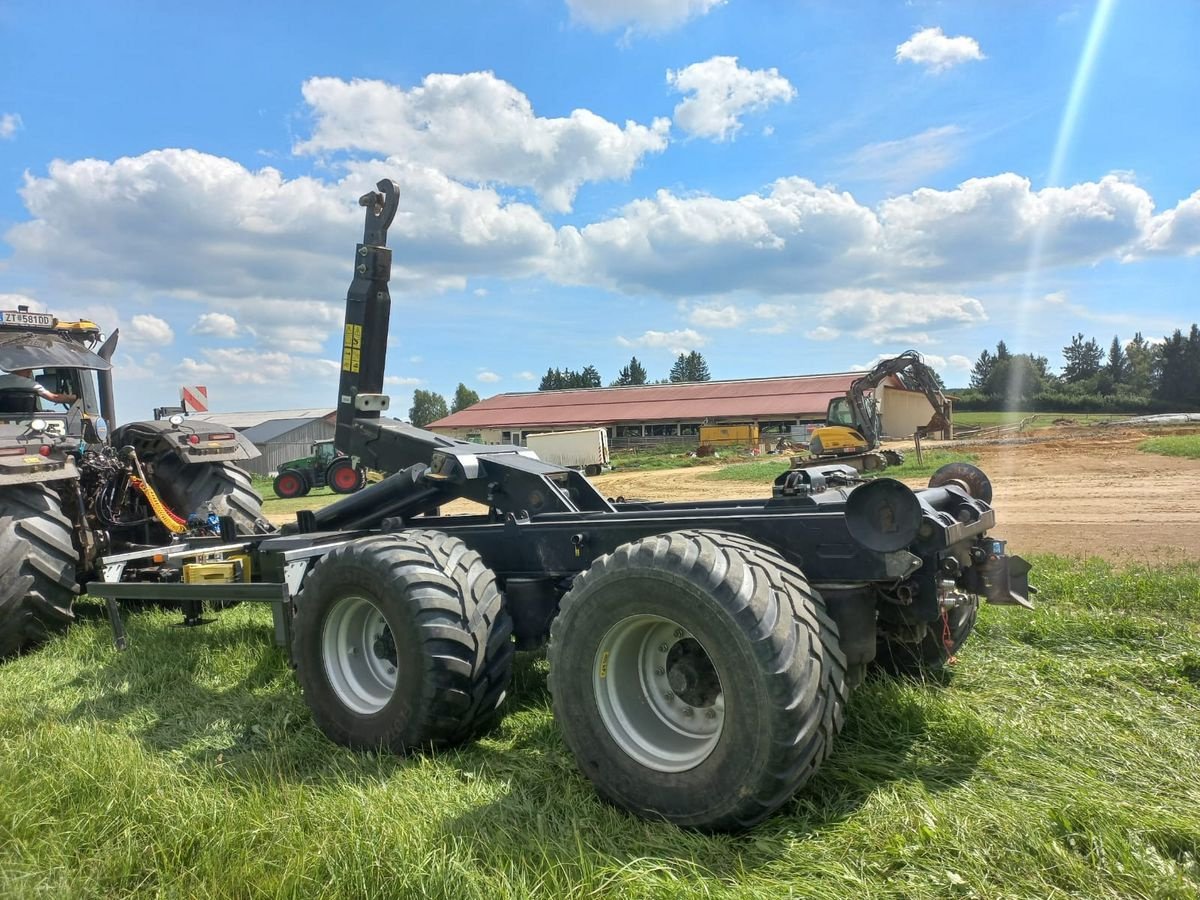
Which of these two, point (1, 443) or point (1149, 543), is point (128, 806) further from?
point (1149, 543)

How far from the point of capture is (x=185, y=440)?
309 inches

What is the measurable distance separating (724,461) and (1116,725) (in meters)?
32.4

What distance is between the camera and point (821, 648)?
3131 millimetres

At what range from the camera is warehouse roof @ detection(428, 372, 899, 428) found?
46.6 meters

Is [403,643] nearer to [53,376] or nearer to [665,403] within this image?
[53,376]

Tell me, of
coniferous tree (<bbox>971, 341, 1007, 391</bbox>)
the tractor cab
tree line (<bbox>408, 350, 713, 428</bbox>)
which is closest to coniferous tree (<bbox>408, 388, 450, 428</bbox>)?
tree line (<bbox>408, 350, 713, 428</bbox>)

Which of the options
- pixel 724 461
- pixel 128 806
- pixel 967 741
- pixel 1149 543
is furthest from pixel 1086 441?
pixel 128 806

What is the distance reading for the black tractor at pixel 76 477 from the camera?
6.34 meters

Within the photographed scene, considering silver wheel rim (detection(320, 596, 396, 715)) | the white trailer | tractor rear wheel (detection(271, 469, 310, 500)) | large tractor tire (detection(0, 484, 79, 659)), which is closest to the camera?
silver wheel rim (detection(320, 596, 396, 715))

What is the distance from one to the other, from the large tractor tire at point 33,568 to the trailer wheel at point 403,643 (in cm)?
301

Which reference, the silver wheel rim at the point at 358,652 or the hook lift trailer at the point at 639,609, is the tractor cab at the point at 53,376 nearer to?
the hook lift trailer at the point at 639,609

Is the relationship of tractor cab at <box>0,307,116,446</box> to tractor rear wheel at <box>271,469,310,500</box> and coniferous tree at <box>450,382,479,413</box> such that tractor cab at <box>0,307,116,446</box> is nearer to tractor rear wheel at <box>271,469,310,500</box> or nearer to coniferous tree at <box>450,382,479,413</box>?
tractor rear wheel at <box>271,469,310,500</box>

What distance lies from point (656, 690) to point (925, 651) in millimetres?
1785

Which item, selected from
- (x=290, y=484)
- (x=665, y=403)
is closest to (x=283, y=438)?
(x=665, y=403)
